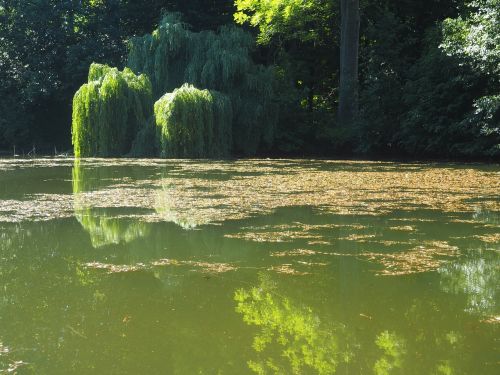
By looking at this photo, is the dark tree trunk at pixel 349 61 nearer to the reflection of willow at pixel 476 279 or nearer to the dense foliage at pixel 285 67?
the dense foliage at pixel 285 67

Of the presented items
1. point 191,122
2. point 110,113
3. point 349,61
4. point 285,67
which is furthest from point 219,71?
point 349,61

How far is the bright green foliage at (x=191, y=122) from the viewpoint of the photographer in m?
14.5

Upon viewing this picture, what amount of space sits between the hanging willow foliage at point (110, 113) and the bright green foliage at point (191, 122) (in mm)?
908

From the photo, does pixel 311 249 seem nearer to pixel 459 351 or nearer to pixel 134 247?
pixel 134 247

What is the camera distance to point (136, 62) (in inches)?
687

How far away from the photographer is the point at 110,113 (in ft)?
49.7

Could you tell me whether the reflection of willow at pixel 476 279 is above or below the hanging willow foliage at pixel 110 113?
below

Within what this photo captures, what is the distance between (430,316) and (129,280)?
1473 mm

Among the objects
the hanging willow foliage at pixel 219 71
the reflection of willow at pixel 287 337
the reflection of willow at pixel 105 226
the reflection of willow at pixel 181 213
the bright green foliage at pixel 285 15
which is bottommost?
the reflection of willow at pixel 287 337

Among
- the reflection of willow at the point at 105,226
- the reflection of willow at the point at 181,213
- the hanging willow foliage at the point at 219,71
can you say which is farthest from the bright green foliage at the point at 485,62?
the reflection of willow at the point at 105,226

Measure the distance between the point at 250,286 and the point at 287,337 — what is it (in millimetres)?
737

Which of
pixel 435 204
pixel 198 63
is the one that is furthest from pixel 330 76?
pixel 435 204

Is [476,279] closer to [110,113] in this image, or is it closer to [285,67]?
[110,113]

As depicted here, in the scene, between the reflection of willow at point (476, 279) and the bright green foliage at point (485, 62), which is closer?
the reflection of willow at point (476, 279)
